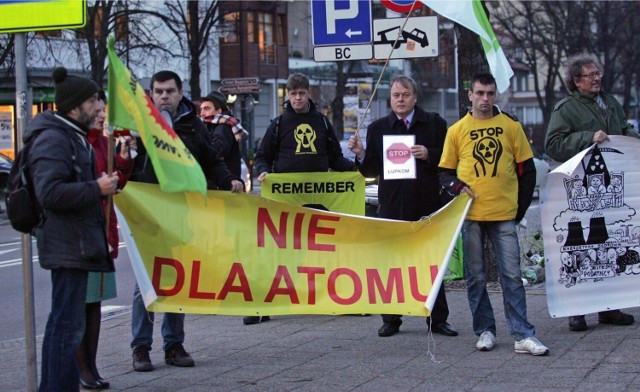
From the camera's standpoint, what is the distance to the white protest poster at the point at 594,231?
798 centimetres

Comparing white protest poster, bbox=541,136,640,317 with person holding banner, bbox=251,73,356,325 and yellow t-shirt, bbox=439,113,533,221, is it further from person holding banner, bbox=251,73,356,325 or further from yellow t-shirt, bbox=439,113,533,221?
person holding banner, bbox=251,73,356,325

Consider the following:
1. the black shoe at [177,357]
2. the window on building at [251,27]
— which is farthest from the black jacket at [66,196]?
the window on building at [251,27]

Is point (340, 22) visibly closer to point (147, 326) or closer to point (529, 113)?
point (147, 326)

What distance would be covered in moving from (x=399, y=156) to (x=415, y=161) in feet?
0.43

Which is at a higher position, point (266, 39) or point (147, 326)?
point (266, 39)

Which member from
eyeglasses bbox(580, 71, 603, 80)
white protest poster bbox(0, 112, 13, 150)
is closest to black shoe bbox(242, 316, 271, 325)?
eyeglasses bbox(580, 71, 603, 80)

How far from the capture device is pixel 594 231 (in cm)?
811

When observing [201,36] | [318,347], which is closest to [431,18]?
[318,347]

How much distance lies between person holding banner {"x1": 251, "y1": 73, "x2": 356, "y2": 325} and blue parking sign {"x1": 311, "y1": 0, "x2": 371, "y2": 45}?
6.27 feet

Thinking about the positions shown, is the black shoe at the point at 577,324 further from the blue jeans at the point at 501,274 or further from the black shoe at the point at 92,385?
the black shoe at the point at 92,385

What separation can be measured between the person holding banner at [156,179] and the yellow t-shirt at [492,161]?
1.62 metres

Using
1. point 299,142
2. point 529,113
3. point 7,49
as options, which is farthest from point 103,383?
point 529,113

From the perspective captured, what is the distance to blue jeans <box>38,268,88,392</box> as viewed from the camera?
18.0ft

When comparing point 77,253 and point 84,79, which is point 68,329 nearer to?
point 77,253
